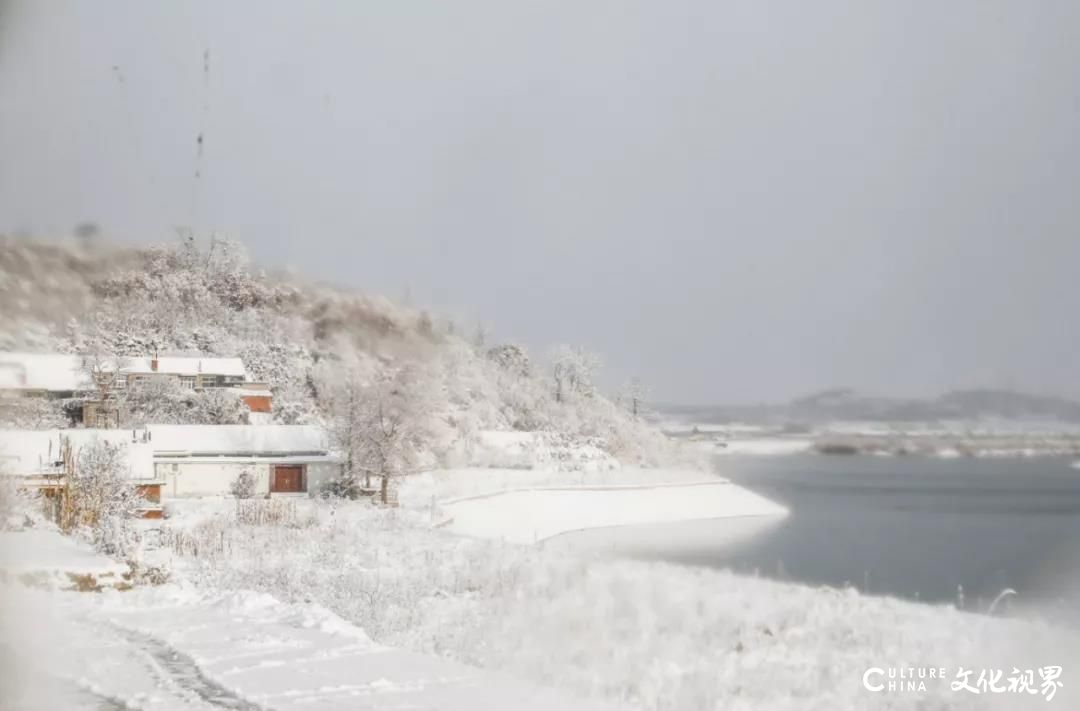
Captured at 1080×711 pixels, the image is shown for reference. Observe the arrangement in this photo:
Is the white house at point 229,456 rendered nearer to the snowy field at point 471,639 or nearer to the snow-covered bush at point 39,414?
the snow-covered bush at point 39,414

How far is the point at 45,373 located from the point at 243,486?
739 cm

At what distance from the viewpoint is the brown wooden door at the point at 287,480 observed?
2231cm

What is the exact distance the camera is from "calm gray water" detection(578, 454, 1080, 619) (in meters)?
12.0

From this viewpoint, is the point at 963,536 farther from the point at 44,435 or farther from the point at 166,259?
the point at 166,259

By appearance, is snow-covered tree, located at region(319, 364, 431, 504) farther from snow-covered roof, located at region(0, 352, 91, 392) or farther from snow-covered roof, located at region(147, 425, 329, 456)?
snow-covered roof, located at region(0, 352, 91, 392)

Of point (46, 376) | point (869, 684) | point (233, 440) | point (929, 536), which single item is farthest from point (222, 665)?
point (46, 376)

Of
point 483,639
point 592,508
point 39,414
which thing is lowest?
point 592,508

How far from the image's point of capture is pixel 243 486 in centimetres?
2081

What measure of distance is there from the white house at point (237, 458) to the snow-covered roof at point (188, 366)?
7.22 metres

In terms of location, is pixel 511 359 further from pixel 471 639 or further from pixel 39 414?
pixel 471 639

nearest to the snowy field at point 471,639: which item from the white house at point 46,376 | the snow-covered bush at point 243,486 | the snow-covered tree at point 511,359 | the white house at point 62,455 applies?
the white house at point 62,455

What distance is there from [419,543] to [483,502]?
31.2 feet

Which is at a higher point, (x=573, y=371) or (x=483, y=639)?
(x=573, y=371)

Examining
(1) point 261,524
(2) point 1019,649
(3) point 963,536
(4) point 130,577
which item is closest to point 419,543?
(1) point 261,524
